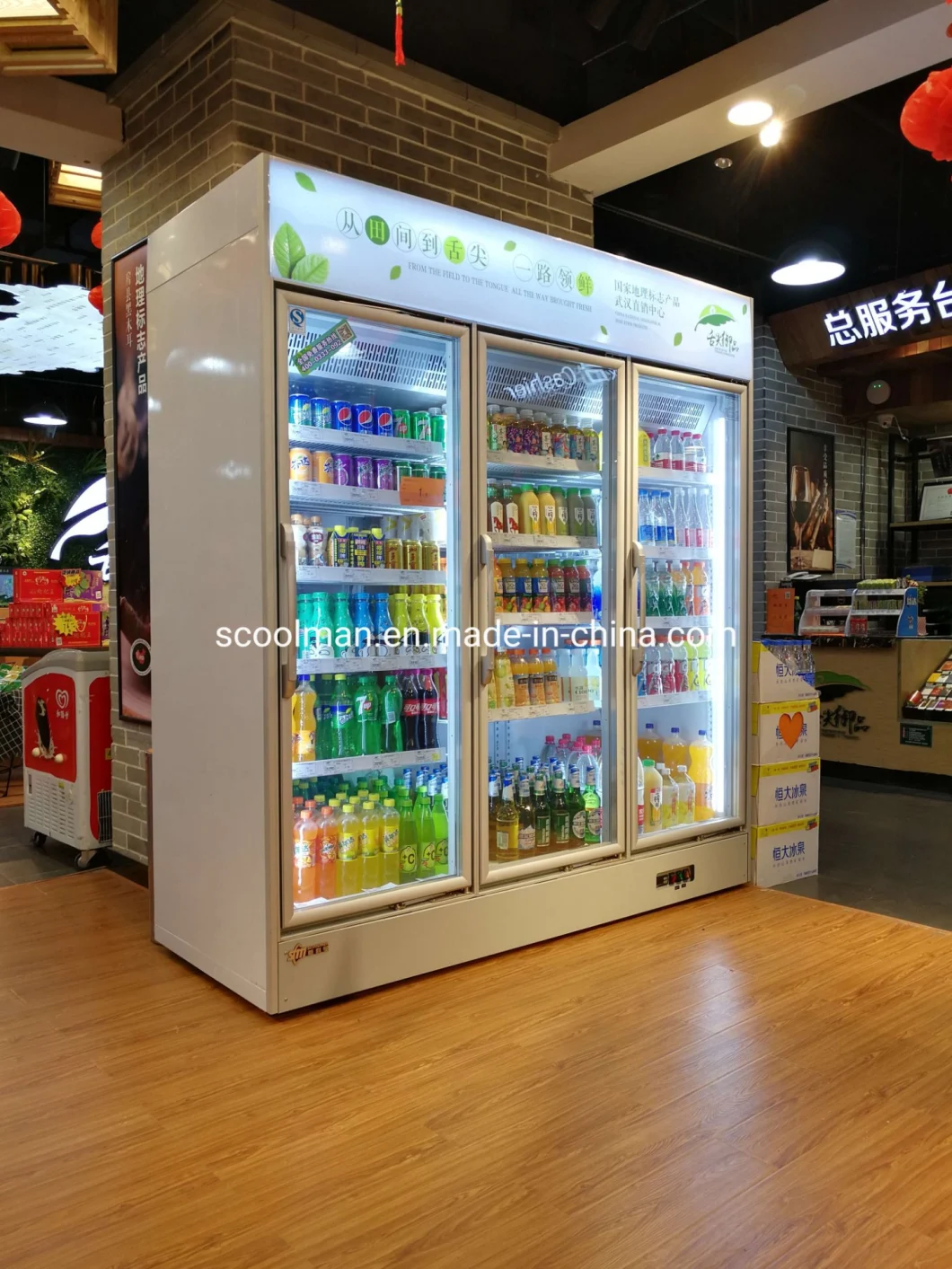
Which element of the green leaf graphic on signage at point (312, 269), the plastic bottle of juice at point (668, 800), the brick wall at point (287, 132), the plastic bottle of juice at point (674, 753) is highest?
the brick wall at point (287, 132)

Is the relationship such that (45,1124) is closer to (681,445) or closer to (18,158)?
(681,445)

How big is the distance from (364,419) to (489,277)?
711 mm

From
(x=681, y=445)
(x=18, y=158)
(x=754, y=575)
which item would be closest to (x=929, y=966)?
(x=681, y=445)

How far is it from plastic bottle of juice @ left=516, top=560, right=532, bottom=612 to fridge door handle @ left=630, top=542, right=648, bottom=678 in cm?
45

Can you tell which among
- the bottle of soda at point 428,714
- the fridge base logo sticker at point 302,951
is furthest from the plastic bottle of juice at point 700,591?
the fridge base logo sticker at point 302,951

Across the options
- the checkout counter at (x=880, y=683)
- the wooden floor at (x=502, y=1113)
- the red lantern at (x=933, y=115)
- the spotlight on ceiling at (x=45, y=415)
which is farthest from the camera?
the spotlight on ceiling at (x=45, y=415)

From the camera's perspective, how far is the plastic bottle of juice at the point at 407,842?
3.50 m

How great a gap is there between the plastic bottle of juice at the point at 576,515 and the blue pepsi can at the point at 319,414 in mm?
1176

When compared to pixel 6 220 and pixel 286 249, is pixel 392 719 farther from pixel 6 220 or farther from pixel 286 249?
pixel 6 220

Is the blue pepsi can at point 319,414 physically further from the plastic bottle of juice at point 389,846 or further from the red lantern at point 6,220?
the plastic bottle of juice at point 389,846

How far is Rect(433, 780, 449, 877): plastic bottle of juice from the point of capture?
358 cm

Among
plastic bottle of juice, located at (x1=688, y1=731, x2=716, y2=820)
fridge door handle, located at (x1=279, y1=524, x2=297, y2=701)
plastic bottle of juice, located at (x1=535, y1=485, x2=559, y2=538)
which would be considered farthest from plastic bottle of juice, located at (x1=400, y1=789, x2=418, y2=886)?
plastic bottle of juice, located at (x1=688, y1=731, x2=716, y2=820)

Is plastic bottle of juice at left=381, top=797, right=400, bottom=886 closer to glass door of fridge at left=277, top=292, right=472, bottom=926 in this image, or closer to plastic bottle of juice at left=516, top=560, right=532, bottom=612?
glass door of fridge at left=277, top=292, right=472, bottom=926

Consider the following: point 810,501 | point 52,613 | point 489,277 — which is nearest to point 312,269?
point 489,277
